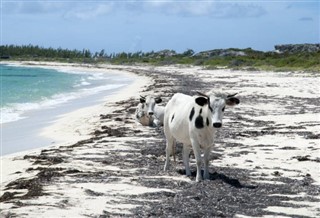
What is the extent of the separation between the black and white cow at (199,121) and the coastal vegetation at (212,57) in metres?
53.9

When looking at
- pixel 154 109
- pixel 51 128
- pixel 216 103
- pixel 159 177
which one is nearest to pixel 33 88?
pixel 51 128

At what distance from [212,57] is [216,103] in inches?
4384

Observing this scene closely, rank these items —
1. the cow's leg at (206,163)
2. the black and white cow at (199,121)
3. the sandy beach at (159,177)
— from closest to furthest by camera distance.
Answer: the sandy beach at (159,177) → the black and white cow at (199,121) → the cow's leg at (206,163)

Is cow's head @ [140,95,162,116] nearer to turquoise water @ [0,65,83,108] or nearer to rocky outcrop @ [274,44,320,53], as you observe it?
turquoise water @ [0,65,83,108]

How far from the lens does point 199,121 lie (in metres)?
11.8

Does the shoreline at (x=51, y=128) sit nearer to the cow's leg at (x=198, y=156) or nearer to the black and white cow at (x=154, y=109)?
the black and white cow at (x=154, y=109)

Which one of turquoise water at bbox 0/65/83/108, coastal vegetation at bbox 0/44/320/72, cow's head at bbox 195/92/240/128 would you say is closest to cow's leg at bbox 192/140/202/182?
cow's head at bbox 195/92/240/128

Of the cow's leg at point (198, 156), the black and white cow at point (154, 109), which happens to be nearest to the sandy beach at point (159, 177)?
the cow's leg at point (198, 156)

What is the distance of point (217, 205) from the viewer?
9.91 m

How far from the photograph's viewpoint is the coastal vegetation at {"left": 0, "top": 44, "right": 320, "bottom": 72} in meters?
80.4

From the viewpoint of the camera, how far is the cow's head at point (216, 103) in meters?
11.3

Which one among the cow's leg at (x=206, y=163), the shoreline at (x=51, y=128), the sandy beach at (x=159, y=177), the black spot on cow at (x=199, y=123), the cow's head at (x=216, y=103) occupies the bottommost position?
the shoreline at (x=51, y=128)

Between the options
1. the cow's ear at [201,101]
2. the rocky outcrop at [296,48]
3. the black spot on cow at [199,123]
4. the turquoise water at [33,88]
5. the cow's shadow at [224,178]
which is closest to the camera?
the cow's shadow at [224,178]

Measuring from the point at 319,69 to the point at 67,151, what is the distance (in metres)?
53.0
